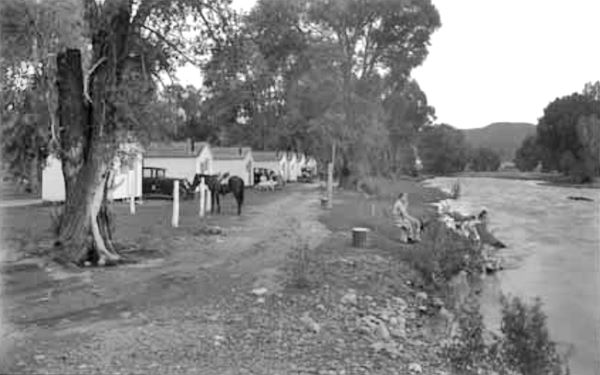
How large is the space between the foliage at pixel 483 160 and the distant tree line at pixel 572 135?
39886mm

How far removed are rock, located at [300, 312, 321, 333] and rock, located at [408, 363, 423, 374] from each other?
55.8 inches

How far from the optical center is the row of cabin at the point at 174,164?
21.5 meters

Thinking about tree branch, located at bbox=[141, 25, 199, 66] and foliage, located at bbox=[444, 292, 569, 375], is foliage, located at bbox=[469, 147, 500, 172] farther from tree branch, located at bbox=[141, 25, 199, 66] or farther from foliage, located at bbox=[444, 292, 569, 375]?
foliage, located at bbox=[444, 292, 569, 375]

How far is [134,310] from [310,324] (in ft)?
7.79

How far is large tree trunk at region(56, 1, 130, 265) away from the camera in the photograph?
12.0m

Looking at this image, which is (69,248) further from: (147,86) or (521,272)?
(521,272)

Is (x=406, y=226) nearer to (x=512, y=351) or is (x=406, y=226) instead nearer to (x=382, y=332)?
(x=382, y=332)

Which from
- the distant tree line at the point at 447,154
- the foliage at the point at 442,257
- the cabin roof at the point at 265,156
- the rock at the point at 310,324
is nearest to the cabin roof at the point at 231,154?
the cabin roof at the point at 265,156

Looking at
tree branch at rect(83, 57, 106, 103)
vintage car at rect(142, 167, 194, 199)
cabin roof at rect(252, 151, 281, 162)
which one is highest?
tree branch at rect(83, 57, 106, 103)

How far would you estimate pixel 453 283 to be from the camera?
1619cm

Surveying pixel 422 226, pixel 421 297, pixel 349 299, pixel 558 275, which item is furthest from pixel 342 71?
pixel 349 299

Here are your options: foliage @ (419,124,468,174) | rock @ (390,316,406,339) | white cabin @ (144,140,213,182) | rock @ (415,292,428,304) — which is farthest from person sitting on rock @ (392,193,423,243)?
foliage @ (419,124,468,174)

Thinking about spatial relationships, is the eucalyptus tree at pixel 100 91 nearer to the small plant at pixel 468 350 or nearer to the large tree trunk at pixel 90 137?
the large tree trunk at pixel 90 137

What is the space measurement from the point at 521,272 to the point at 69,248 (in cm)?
1321
